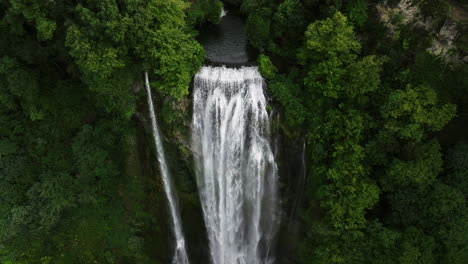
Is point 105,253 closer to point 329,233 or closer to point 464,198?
point 329,233

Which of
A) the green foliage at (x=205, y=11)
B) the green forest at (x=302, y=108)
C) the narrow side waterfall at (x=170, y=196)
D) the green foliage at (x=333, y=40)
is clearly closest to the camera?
the green forest at (x=302, y=108)

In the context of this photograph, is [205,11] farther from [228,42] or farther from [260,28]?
[260,28]

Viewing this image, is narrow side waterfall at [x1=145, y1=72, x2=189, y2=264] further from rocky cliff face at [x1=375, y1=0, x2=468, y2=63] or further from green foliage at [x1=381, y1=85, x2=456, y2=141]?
rocky cliff face at [x1=375, y1=0, x2=468, y2=63]

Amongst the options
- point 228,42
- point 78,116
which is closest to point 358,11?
point 228,42

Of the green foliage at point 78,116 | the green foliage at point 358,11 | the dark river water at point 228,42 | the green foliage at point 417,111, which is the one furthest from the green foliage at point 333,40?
the green foliage at point 78,116

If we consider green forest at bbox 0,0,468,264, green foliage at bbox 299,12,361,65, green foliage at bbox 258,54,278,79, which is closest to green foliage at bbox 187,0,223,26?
green forest at bbox 0,0,468,264

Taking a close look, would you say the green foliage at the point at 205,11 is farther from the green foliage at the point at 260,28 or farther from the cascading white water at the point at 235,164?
the cascading white water at the point at 235,164
